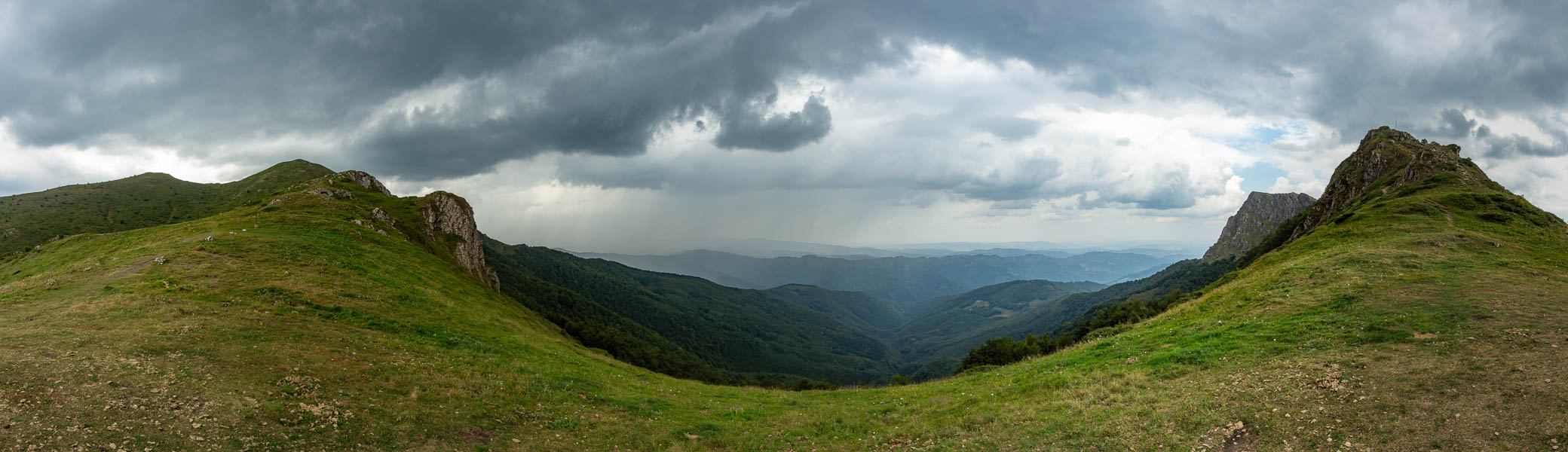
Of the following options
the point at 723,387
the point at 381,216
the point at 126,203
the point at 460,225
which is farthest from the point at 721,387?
the point at 126,203

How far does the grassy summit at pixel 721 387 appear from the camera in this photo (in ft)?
46.2

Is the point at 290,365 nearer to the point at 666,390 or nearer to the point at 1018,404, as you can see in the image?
the point at 666,390

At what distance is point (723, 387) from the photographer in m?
35.4

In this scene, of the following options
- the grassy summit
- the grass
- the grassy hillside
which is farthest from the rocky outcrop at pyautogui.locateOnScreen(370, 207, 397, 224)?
the grassy hillside

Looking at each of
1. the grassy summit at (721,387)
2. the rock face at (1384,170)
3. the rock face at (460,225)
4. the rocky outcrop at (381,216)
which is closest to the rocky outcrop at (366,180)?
the rock face at (460,225)

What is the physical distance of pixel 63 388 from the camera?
1462 cm

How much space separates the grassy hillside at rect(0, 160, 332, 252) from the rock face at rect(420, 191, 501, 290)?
220ft

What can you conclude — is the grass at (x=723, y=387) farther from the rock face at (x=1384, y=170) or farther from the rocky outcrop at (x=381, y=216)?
the rock face at (x=1384, y=170)

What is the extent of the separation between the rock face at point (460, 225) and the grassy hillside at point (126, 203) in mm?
66990

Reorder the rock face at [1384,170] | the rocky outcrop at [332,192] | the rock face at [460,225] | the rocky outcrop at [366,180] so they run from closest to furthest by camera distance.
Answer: the rock face at [1384,170] → the rocky outcrop at [332,192] → the rock face at [460,225] → the rocky outcrop at [366,180]

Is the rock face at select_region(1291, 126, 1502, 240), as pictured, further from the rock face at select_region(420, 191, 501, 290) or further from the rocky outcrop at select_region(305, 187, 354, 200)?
the rocky outcrop at select_region(305, 187, 354, 200)

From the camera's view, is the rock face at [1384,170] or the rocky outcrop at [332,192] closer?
the rock face at [1384,170]

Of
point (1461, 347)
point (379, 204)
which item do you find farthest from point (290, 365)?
point (379, 204)

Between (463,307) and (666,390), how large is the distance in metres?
19.8
